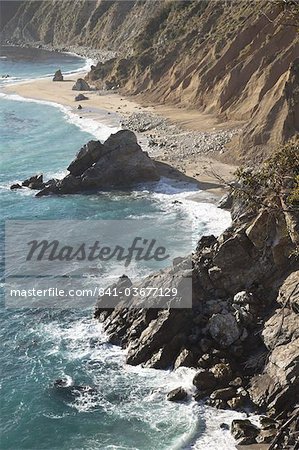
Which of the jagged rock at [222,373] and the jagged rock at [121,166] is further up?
the jagged rock at [121,166]

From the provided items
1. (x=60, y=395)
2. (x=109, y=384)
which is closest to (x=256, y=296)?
(x=109, y=384)

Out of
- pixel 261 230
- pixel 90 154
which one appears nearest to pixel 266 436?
pixel 261 230

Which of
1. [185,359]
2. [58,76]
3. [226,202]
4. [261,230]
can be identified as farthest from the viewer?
[58,76]

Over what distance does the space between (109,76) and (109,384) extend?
216ft

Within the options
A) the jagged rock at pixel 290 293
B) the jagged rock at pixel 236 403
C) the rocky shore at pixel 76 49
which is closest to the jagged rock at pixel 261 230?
the jagged rock at pixel 290 293

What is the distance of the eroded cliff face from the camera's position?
44122 millimetres

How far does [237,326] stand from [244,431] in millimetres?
4887

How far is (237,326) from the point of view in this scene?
22.8 m

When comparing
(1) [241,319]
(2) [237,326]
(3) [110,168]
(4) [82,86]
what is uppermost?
(4) [82,86]

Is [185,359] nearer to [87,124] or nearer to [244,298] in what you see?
[244,298]

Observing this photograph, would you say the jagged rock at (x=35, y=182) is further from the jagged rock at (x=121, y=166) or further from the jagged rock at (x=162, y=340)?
the jagged rock at (x=162, y=340)

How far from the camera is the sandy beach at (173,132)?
44.8 metres

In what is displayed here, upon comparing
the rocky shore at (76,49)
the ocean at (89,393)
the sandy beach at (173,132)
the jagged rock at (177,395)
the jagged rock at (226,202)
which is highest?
the rocky shore at (76,49)

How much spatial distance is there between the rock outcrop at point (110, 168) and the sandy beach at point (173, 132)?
2352 millimetres
